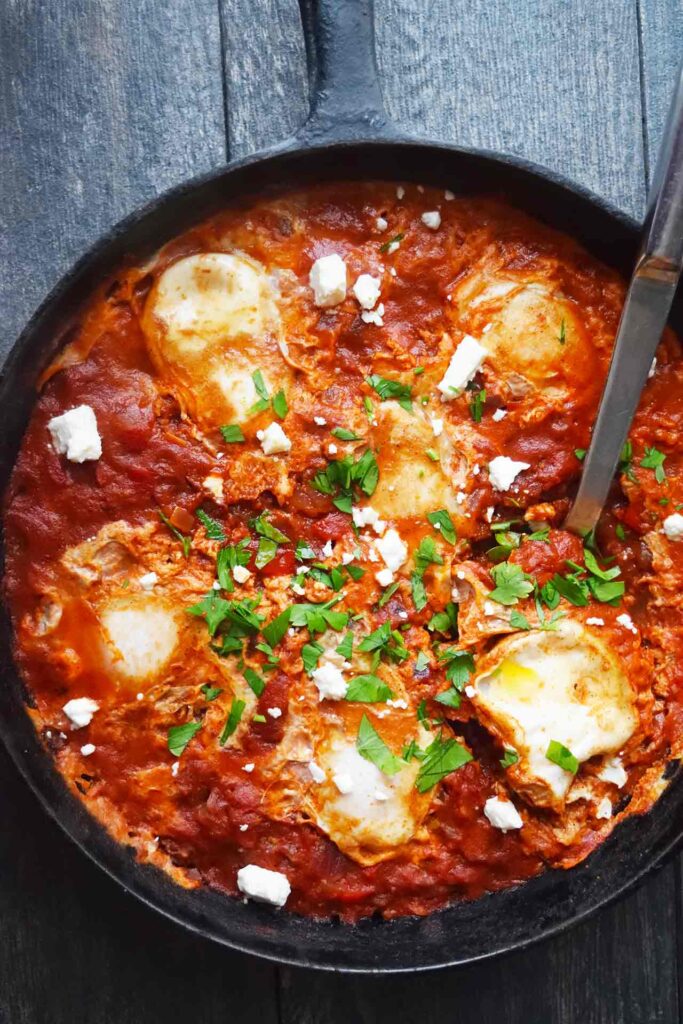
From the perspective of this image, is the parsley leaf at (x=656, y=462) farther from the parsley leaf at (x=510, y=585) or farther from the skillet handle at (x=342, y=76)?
the skillet handle at (x=342, y=76)

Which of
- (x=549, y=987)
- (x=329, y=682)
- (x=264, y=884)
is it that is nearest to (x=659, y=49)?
(x=329, y=682)

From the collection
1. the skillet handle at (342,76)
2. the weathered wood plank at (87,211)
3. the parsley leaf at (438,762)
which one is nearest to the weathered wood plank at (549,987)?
the weathered wood plank at (87,211)

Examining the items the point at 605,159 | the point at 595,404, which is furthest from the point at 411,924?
the point at 605,159

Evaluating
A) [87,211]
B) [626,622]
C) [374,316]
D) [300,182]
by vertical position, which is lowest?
[626,622]

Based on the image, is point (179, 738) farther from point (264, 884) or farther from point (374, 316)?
point (374, 316)

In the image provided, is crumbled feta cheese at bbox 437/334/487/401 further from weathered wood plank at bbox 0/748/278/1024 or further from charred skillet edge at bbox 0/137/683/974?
weathered wood plank at bbox 0/748/278/1024

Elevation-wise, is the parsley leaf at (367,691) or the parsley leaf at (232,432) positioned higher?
the parsley leaf at (232,432)

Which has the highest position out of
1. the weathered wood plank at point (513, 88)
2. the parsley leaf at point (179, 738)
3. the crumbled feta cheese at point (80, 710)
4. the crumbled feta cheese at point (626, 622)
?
the weathered wood plank at point (513, 88)
